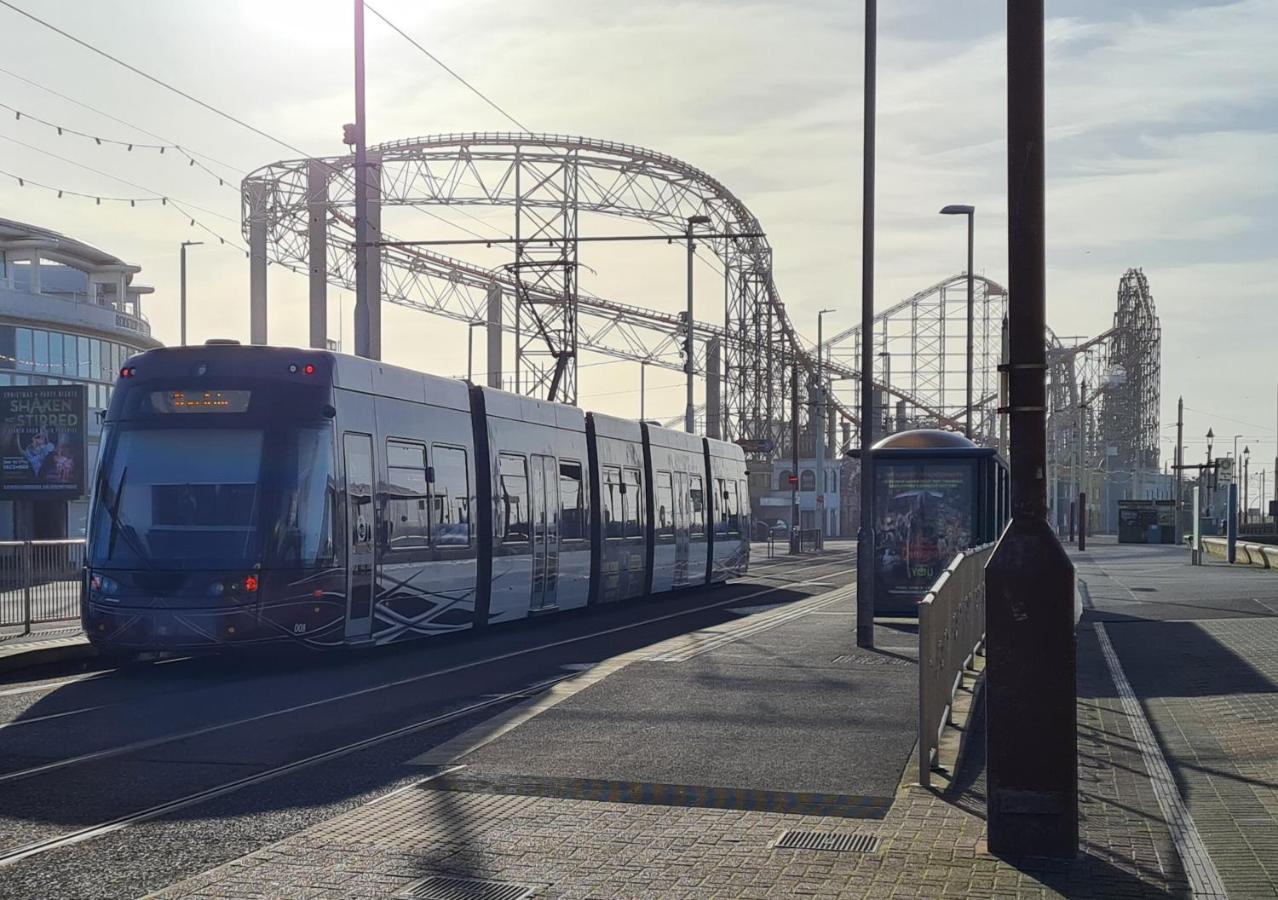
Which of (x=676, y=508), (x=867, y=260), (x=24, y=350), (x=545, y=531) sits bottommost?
(x=545, y=531)

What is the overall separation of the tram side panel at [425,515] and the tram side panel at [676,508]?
9.62m

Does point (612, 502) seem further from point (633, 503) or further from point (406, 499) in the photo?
point (406, 499)

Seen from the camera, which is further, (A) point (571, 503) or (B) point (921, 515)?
(A) point (571, 503)

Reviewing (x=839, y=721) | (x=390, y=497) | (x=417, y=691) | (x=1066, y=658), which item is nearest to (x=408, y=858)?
(x=1066, y=658)

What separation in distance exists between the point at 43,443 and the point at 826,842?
3304cm

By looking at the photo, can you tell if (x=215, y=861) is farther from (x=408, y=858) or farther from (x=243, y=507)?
(x=243, y=507)

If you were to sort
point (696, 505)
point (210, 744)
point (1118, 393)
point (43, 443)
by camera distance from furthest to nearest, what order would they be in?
point (1118, 393) → point (43, 443) → point (696, 505) → point (210, 744)

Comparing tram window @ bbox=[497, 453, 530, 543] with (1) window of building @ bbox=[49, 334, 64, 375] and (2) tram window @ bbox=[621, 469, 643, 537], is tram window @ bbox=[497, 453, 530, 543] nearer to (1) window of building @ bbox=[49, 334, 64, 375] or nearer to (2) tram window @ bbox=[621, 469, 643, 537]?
(2) tram window @ bbox=[621, 469, 643, 537]

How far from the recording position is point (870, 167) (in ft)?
69.7

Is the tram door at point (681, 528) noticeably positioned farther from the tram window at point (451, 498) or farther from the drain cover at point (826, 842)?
the drain cover at point (826, 842)

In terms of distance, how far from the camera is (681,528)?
105 feet

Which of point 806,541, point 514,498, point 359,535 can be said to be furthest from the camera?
point 806,541

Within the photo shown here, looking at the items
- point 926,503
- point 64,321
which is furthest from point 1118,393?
point 926,503

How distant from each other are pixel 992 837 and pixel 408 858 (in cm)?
280
